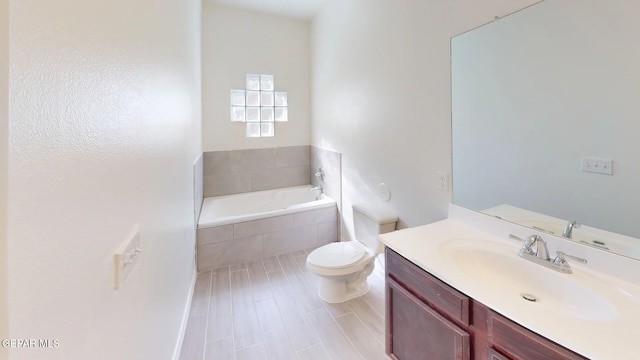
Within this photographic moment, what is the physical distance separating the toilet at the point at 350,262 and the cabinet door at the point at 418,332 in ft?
2.27

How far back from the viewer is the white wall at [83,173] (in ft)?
1.44

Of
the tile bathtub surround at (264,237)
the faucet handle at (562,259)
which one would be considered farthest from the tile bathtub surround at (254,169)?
the faucet handle at (562,259)

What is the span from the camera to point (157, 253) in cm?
125

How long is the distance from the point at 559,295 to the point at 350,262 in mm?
1301

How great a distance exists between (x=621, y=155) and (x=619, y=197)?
17 cm

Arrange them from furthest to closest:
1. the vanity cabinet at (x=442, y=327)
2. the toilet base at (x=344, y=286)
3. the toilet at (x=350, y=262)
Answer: the toilet base at (x=344, y=286), the toilet at (x=350, y=262), the vanity cabinet at (x=442, y=327)

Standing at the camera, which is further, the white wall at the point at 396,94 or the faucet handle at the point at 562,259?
the white wall at the point at 396,94

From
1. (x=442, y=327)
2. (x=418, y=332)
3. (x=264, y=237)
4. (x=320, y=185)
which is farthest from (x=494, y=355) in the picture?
(x=320, y=185)

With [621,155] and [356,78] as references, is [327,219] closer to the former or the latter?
[356,78]

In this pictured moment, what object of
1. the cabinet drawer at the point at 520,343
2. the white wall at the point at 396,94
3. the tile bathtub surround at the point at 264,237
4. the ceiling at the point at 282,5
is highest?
the ceiling at the point at 282,5

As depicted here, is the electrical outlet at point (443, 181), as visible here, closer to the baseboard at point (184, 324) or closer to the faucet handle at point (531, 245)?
the faucet handle at point (531, 245)

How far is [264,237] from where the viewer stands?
3064 millimetres

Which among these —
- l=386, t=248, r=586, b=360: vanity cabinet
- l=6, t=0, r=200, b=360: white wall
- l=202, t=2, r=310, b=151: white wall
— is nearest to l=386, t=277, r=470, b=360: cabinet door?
l=386, t=248, r=586, b=360: vanity cabinet

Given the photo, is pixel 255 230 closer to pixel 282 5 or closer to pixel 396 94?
pixel 396 94
